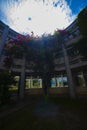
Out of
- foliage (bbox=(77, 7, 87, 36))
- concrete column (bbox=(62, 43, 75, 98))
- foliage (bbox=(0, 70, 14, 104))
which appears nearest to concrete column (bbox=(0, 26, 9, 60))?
foliage (bbox=(0, 70, 14, 104))

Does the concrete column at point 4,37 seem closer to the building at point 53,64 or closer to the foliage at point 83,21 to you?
the building at point 53,64

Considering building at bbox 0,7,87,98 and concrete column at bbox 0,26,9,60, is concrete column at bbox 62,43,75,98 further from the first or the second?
concrete column at bbox 0,26,9,60

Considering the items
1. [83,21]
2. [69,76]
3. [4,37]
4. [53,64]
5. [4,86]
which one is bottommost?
[4,86]

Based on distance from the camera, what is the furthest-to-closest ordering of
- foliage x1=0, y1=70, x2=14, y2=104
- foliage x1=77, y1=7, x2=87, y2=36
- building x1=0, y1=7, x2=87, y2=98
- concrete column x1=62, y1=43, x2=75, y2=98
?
concrete column x1=62, y1=43, x2=75, y2=98
building x1=0, y1=7, x2=87, y2=98
foliage x1=0, y1=70, x2=14, y2=104
foliage x1=77, y1=7, x2=87, y2=36

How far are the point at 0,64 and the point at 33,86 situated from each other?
6.89 meters

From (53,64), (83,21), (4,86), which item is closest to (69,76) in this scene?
(53,64)

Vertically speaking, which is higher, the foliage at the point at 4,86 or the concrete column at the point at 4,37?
the concrete column at the point at 4,37

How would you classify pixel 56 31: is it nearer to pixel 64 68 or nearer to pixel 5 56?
pixel 64 68

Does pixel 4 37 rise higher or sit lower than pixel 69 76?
higher

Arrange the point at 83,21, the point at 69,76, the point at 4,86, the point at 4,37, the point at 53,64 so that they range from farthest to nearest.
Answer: the point at 4,37 → the point at 69,76 → the point at 53,64 → the point at 4,86 → the point at 83,21

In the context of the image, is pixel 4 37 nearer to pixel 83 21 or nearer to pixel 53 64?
pixel 53 64

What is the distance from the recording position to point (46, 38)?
1173 centimetres

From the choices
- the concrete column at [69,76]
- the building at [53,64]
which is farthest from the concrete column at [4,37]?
the concrete column at [69,76]

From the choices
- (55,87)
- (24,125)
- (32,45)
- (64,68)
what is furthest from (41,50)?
(24,125)
